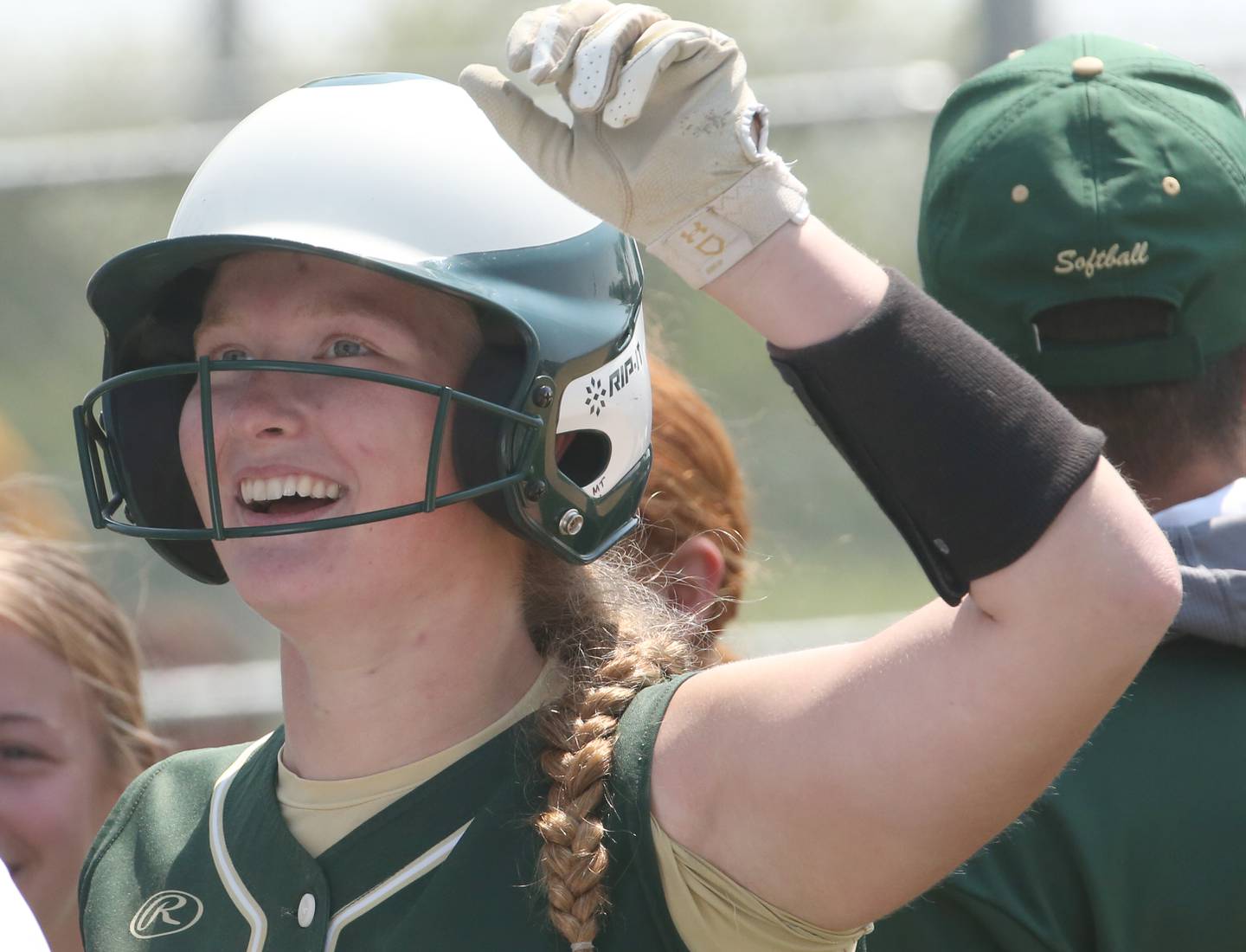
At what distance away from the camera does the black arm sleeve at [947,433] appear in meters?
1.41

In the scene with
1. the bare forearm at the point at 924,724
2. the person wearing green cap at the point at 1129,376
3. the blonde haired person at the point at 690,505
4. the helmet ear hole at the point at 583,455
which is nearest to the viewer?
the bare forearm at the point at 924,724

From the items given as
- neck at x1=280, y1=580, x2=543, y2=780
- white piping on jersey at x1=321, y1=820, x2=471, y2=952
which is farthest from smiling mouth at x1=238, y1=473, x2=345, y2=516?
white piping on jersey at x1=321, y1=820, x2=471, y2=952

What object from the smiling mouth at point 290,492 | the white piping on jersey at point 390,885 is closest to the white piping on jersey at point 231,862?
the white piping on jersey at point 390,885

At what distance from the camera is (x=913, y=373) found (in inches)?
56.6

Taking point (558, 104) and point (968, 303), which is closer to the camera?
point (968, 303)

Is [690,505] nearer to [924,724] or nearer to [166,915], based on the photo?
[166,915]

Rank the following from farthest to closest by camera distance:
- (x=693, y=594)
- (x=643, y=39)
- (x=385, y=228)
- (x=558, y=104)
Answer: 1. (x=558, y=104)
2. (x=693, y=594)
3. (x=385, y=228)
4. (x=643, y=39)

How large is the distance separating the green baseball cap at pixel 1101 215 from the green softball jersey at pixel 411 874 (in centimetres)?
66

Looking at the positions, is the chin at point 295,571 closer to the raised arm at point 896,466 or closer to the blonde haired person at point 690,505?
the raised arm at point 896,466

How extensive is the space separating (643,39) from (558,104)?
3.10 m

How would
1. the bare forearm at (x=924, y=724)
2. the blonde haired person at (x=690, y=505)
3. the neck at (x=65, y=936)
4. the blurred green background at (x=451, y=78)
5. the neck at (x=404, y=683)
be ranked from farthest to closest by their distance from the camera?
the blurred green background at (x=451, y=78) < the blonde haired person at (x=690, y=505) < the neck at (x=65, y=936) < the neck at (x=404, y=683) < the bare forearm at (x=924, y=724)

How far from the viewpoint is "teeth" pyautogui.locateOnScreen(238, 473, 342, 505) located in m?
1.78

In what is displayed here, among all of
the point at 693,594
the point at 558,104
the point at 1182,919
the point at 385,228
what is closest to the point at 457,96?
the point at 385,228

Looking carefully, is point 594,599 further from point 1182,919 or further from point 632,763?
point 1182,919
